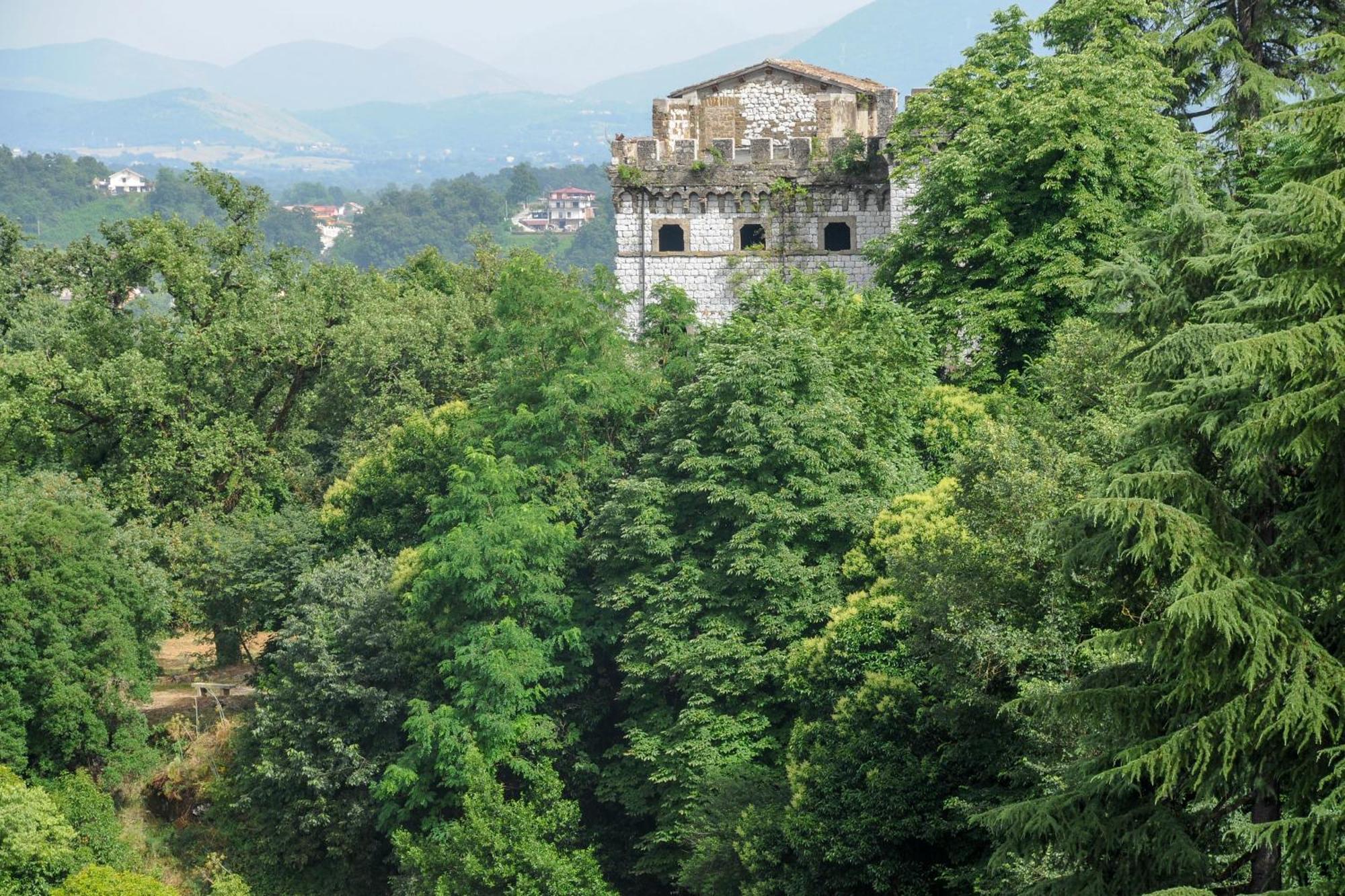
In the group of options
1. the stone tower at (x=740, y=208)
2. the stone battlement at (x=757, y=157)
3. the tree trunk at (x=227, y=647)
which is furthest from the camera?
the stone tower at (x=740, y=208)

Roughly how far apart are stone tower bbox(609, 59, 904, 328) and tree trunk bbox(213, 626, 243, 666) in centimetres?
1206

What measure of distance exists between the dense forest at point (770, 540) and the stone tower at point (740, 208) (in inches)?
104

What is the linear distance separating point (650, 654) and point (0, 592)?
1389 cm

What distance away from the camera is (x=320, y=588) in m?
34.0

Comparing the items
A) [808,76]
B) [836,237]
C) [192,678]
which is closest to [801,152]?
[836,237]

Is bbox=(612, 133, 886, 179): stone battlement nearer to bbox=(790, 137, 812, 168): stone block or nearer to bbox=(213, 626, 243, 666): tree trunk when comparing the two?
bbox=(790, 137, 812, 168): stone block

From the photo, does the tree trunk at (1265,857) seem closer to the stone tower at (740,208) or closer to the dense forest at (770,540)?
the dense forest at (770,540)

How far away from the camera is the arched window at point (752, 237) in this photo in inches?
1645

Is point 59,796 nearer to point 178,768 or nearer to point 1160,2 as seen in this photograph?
point 178,768

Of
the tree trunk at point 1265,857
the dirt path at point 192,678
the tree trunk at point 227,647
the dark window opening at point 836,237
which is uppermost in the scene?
the dark window opening at point 836,237

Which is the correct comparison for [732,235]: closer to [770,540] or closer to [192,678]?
[770,540]

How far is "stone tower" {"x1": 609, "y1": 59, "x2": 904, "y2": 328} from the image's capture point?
4125 centimetres

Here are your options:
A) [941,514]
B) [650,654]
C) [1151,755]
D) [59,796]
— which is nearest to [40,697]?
[59,796]

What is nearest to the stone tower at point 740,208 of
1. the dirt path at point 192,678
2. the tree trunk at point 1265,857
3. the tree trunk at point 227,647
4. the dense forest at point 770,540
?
the dense forest at point 770,540
